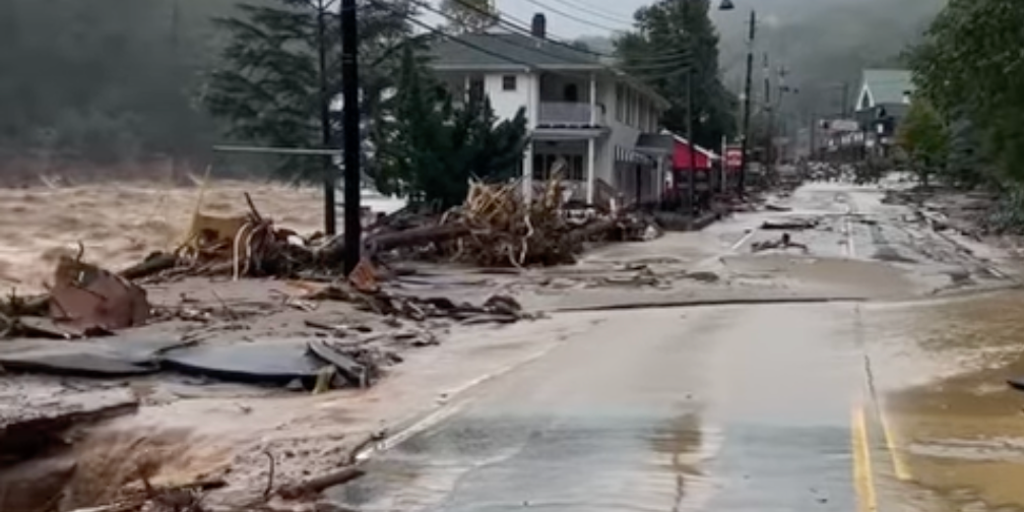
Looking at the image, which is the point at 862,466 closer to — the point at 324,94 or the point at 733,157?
the point at 324,94

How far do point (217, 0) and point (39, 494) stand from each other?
121ft

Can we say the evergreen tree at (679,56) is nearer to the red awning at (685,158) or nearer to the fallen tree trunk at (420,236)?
the red awning at (685,158)

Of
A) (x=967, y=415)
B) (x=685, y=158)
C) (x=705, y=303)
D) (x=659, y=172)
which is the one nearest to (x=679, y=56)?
(x=659, y=172)

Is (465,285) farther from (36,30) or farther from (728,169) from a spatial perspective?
(728,169)

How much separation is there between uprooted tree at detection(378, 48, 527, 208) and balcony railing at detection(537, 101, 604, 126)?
64.5 feet

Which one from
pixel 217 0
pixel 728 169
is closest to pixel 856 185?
pixel 728 169

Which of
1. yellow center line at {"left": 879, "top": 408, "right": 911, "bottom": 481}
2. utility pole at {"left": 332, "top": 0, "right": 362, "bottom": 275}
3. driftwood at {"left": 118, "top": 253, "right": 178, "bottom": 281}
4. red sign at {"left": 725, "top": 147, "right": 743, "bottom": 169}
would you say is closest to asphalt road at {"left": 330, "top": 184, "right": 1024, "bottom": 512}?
yellow center line at {"left": 879, "top": 408, "right": 911, "bottom": 481}

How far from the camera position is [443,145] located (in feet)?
121

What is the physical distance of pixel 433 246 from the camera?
3080 centimetres

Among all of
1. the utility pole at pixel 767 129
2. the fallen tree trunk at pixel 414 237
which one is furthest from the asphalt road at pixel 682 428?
the utility pole at pixel 767 129

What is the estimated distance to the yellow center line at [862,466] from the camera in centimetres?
844

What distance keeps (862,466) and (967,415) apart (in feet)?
9.00

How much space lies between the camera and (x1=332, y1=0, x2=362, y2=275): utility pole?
923 inches

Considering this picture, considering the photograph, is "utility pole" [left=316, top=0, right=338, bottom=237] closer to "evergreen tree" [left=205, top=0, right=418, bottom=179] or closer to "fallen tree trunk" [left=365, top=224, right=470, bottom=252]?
"evergreen tree" [left=205, top=0, right=418, bottom=179]
